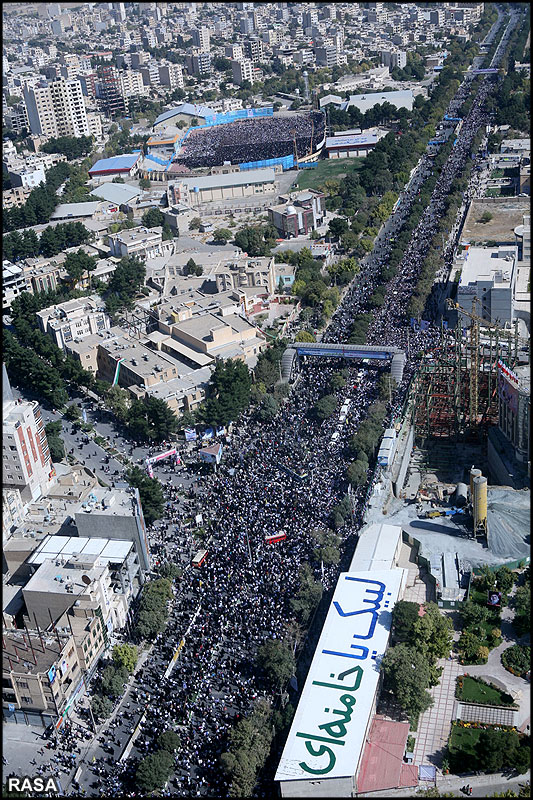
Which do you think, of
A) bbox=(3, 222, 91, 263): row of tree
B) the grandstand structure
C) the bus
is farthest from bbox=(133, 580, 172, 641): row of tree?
the grandstand structure

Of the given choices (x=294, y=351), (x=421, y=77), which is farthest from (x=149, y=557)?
(x=421, y=77)

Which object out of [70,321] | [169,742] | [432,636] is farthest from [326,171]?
[169,742]

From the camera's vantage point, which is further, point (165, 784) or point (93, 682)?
point (93, 682)

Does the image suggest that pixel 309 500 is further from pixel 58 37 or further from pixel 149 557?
pixel 58 37

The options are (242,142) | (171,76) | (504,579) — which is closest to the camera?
(504,579)

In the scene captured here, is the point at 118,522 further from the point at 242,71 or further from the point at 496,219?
the point at 242,71

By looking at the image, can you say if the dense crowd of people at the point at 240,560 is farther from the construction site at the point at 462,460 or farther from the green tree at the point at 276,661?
the construction site at the point at 462,460

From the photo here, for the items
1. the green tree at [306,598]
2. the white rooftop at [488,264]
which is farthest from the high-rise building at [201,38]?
the green tree at [306,598]
